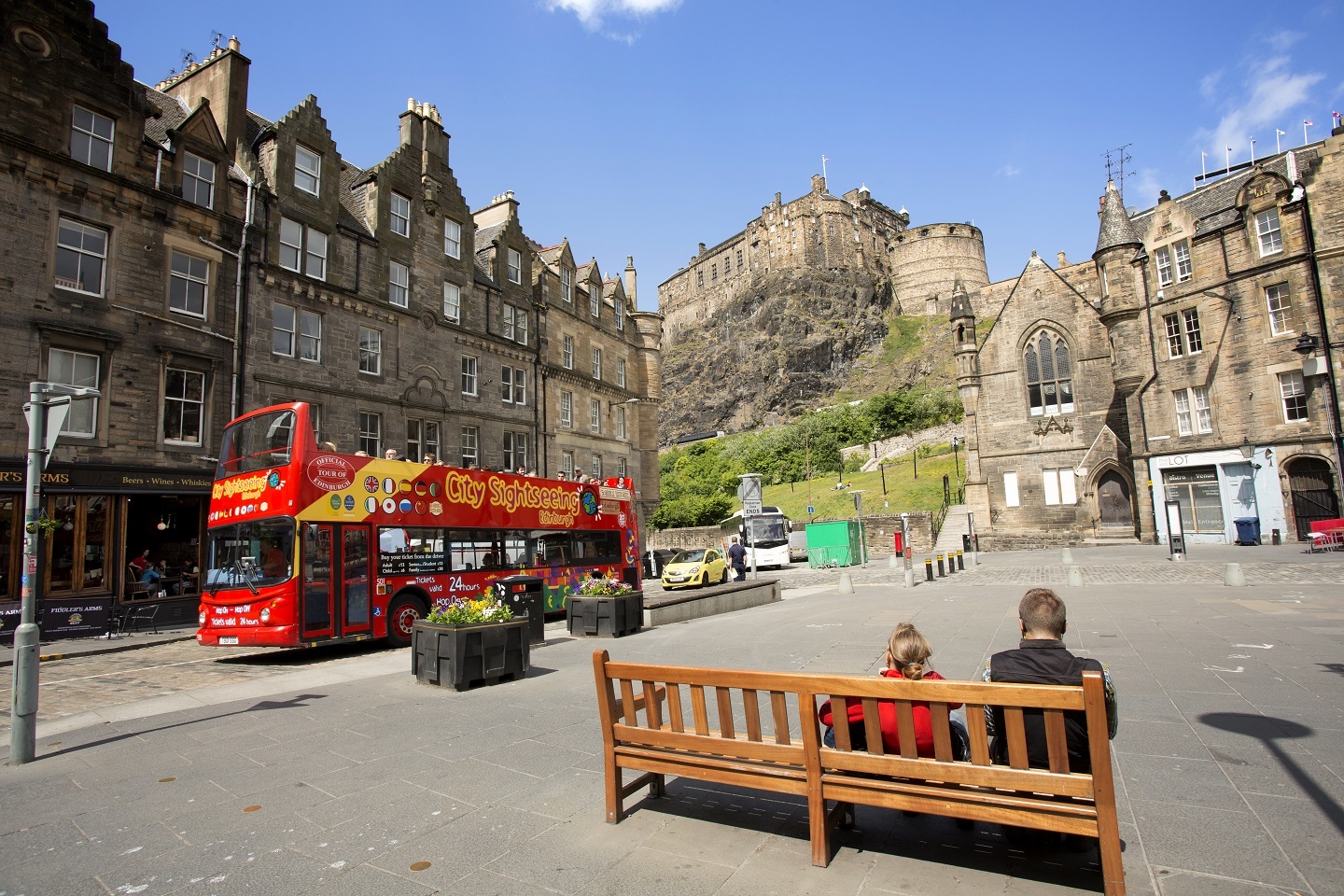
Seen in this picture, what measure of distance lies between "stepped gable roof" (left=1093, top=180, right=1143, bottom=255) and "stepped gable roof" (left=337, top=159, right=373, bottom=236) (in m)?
33.1

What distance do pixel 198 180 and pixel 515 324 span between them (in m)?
12.3

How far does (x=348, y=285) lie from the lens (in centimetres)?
2252

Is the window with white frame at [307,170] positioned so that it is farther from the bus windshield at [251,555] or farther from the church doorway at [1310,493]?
the church doorway at [1310,493]

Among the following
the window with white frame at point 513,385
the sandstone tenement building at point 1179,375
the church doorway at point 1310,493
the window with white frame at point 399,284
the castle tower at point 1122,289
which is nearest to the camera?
the window with white frame at point 399,284

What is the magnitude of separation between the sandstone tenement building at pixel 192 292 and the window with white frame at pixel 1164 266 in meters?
30.1

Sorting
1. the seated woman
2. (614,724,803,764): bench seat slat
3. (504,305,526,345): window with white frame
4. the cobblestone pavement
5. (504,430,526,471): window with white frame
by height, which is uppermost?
(504,305,526,345): window with white frame

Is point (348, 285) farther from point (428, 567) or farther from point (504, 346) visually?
point (428, 567)

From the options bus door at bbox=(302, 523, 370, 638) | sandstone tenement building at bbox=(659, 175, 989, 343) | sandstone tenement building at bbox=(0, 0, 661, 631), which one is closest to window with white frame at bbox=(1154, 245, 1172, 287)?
sandstone tenement building at bbox=(0, 0, 661, 631)

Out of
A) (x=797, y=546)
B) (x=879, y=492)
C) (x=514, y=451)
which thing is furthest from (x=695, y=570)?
(x=879, y=492)

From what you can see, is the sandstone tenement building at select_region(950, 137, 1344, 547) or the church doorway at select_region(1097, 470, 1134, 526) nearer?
the sandstone tenement building at select_region(950, 137, 1344, 547)

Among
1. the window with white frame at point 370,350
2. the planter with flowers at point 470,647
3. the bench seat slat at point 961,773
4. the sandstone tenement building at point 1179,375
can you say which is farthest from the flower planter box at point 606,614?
the sandstone tenement building at point 1179,375

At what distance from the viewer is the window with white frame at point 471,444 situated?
26359 mm

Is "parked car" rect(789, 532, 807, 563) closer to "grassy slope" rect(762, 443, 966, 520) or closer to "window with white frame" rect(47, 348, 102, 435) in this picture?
"grassy slope" rect(762, 443, 966, 520)

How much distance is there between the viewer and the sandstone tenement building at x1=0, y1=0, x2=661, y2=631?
16.0 m
